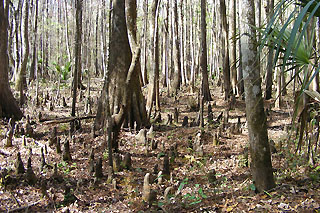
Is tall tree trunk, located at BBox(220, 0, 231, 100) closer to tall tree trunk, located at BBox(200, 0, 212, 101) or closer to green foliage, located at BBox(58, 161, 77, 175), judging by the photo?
tall tree trunk, located at BBox(200, 0, 212, 101)

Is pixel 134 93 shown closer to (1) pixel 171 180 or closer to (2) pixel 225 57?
(1) pixel 171 180

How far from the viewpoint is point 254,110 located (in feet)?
11.5

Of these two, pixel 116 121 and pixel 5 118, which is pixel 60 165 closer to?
pixel 116 121

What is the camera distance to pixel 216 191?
411cm

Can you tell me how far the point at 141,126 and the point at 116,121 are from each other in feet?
2.72

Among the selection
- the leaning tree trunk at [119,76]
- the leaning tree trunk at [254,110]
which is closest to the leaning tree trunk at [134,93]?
the leaning tree trunk at [119,76]

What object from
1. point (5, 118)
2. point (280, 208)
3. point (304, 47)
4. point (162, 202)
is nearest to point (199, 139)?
point (162, 202)

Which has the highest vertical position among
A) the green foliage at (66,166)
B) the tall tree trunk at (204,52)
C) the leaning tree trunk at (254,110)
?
the tall tree trunk at (204,52)

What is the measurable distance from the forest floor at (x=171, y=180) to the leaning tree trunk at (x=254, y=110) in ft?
0.71

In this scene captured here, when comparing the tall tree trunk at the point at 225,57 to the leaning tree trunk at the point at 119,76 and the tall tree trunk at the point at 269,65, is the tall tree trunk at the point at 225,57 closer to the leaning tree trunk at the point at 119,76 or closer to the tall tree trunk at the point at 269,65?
the tall tree trunk at the point at 269,65

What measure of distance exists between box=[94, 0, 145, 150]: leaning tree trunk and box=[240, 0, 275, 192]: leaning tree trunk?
4327mm

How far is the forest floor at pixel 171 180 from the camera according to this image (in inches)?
144

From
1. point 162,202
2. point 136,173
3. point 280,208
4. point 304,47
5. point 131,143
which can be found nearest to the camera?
point 304,47

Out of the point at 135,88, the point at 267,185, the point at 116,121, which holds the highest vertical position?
the point at 135,88
